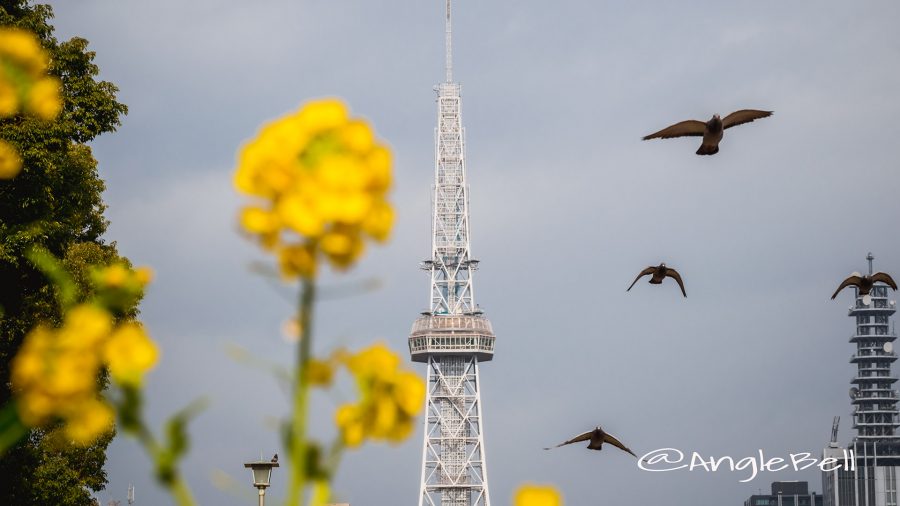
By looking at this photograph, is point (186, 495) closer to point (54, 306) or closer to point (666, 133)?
point (666, 133)

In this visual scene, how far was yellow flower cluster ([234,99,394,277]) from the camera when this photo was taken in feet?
4.74

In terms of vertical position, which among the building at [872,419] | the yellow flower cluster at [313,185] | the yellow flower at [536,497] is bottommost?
the yellow flower at [536,497]

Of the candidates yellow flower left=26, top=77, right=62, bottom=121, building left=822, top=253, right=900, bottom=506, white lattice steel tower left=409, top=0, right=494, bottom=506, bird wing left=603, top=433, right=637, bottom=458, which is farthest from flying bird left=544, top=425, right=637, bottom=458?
building left=822, top=253, right=900, bottom=506

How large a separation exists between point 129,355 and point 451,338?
391ft

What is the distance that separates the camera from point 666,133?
37.4 ft

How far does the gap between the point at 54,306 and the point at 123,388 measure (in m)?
21.4

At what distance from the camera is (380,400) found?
1636 millimetres

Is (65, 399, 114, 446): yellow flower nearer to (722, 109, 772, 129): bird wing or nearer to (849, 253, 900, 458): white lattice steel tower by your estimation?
(722, 109, 772, 129): bird wing

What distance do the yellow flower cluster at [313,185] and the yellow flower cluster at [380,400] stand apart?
0.66ft

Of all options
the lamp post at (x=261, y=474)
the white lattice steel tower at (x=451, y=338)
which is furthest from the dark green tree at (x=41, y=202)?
the white lattice steel tower at (x=451, y=338)

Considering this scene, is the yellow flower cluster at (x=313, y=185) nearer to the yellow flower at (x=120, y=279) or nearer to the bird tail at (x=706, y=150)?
the yellow flower at (x=120, y=279)

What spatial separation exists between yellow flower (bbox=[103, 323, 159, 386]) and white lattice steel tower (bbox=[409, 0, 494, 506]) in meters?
111

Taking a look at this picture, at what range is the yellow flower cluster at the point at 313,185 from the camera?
1444 mm

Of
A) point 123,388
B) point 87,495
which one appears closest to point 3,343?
point 87,495
